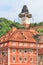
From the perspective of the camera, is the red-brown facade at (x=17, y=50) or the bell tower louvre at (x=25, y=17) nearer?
the red-brown facade at (x=17, y=50)

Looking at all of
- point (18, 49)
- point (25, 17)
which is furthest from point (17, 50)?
point (25, 17)

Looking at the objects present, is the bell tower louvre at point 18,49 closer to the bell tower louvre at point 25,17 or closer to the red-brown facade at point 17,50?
the red-brown facade at point 17,50

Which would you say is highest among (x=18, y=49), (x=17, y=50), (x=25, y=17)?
(x=25, y=17)

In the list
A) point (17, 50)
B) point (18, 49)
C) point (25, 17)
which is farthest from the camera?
point (25, 17)

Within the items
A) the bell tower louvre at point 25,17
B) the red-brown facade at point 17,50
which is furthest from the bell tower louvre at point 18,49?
the bell tower louvre at point 25,17

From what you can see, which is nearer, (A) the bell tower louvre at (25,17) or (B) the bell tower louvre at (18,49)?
(B) the bell tower louvre at (18,49)

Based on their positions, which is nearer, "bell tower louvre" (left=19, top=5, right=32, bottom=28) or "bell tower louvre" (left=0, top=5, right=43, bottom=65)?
"bell tower louvre" (left=0, top=5, right=43, bottom=65)

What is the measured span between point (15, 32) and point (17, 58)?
8429 mm

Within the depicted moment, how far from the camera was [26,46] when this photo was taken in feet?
273

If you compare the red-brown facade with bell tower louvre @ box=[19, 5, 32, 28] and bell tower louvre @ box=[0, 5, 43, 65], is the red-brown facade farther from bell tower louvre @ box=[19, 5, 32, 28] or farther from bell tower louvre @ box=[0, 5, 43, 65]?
bell tower louvre @ box=[19, 5, 32, 28]

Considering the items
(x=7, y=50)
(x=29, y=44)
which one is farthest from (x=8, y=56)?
(x=29, y=44)

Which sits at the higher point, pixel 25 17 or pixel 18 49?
pixel 25 17

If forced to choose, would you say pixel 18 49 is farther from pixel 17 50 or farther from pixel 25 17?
pixel 25 17

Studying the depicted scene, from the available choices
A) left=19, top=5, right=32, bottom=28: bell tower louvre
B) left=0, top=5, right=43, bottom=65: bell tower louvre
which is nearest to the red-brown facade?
left=0, top=5, right=43, bottom=65: bell tower louvre
